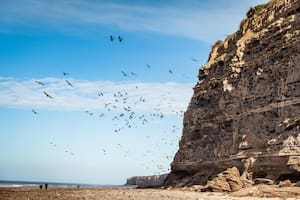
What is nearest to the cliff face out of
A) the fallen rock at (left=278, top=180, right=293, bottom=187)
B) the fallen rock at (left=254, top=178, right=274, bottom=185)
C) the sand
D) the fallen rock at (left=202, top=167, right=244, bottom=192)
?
the fallen rock at (left=254, top=178, right=274, bottom=185)

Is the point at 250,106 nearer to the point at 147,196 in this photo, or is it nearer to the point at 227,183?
the point at 227,183

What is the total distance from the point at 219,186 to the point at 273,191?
7.16m

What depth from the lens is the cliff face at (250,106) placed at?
1443 inches

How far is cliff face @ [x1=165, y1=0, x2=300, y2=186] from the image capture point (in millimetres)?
36656

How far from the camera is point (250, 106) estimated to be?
→ 4331 cm

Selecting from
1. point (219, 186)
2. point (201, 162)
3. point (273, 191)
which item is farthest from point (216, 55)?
point (273, 191)

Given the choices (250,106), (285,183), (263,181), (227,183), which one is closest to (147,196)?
(227,183)

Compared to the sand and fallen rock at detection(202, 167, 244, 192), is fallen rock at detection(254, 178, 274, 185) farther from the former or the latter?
the sand

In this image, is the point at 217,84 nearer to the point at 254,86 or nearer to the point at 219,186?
the point at 254,86

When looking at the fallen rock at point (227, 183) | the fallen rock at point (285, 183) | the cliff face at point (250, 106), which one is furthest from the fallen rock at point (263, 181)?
the fallen rock at point (285, 183)

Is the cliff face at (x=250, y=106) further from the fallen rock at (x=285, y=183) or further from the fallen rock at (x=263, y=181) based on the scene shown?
the fallen rock at (x=285, y=183)

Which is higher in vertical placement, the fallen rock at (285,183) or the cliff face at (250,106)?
the cliff face at (250,106)

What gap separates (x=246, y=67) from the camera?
153 ft

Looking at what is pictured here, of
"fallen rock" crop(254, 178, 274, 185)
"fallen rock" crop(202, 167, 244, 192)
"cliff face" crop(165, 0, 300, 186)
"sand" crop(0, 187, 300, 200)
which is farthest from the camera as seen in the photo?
"fallen rock" crop(202, 167, 244, 192)
